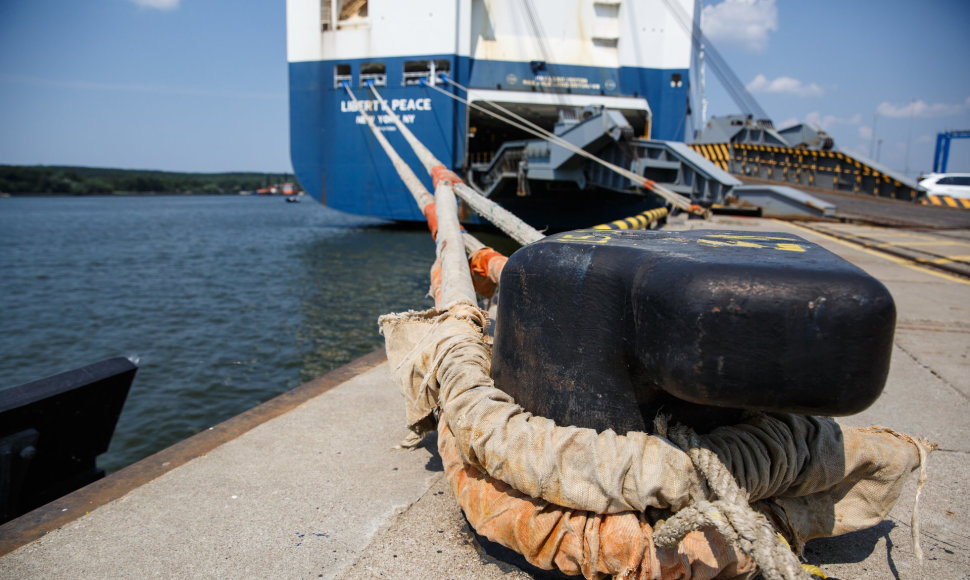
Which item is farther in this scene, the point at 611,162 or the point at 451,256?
the point at 611,162

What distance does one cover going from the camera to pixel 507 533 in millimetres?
1466

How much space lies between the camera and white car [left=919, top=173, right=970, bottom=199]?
68.5ft

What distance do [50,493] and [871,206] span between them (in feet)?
53.1

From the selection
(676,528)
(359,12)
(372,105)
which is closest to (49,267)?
(372,105)

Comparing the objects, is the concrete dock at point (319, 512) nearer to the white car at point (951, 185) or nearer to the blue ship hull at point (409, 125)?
the blue ship hull at point (409, 125)

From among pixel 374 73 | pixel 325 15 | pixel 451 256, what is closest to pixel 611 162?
pixel 451 256

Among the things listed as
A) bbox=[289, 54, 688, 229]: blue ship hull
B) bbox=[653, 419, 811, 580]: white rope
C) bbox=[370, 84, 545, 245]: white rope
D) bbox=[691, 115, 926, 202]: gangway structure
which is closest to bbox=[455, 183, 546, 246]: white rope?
bbox=[370, 84, 545, 245]: white rope

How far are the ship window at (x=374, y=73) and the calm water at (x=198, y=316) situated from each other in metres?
4.43

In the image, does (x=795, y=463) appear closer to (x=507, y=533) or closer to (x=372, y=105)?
(x=507, y=533)

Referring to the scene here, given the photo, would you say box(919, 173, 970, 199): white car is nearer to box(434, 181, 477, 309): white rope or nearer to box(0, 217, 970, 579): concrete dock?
box(0, 217, 970, 579): concrete dock

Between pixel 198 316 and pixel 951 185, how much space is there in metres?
24.8

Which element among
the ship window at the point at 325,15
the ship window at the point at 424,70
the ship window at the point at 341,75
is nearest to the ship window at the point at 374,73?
the ship window at the point at 341,75

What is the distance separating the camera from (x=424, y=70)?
15.8 m

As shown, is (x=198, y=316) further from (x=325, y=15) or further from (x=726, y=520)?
(x=325, y=15)
